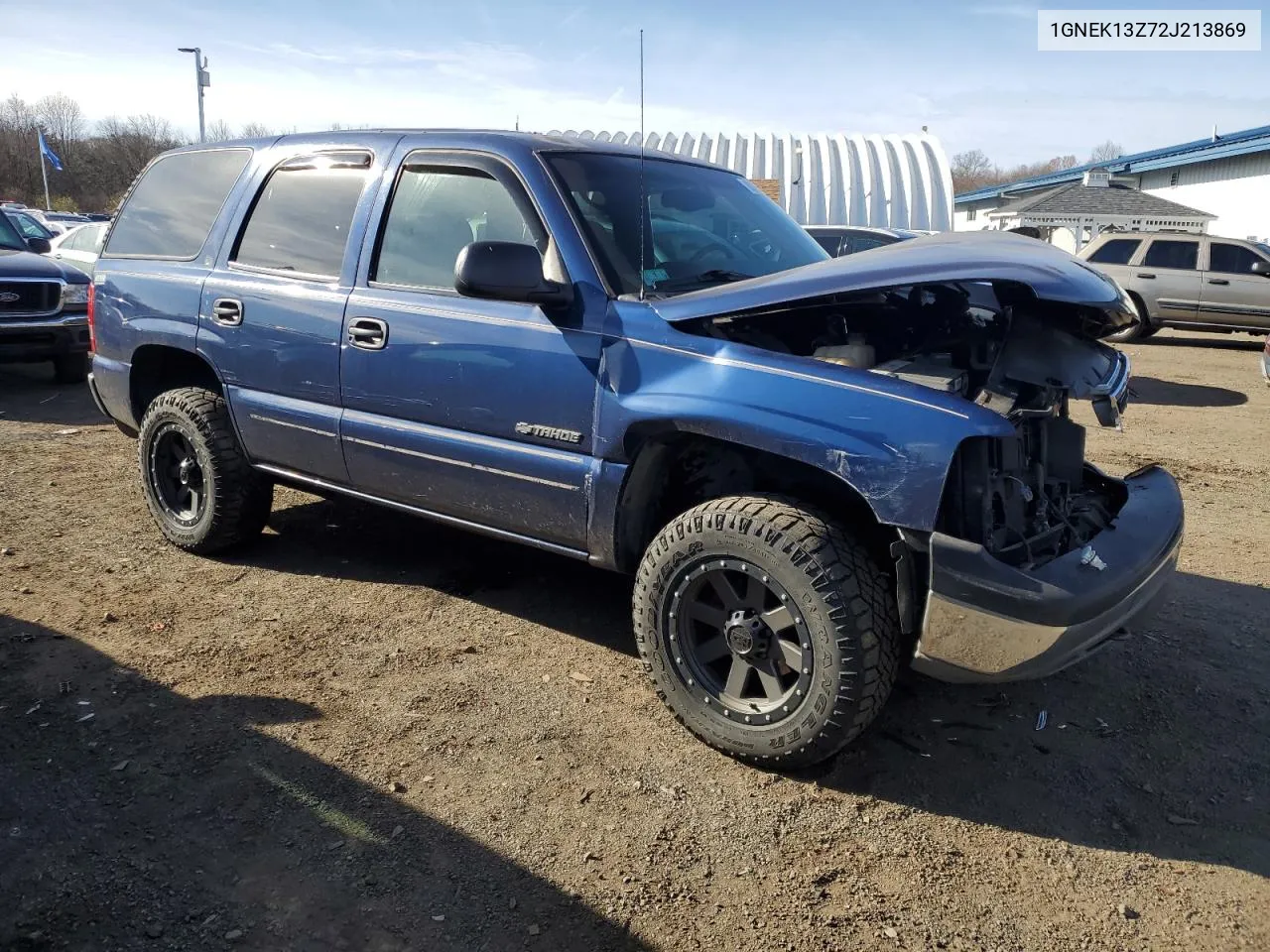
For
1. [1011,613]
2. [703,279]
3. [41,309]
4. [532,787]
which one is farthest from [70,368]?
[1011,613]

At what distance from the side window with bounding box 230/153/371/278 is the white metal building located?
1716cm

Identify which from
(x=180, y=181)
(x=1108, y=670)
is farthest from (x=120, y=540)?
(x=1108, y=670)

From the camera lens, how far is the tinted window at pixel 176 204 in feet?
14.8

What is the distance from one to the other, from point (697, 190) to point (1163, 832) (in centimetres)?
291

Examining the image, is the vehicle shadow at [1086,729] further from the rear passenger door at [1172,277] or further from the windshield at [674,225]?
the rear passenger door at [1172,277]

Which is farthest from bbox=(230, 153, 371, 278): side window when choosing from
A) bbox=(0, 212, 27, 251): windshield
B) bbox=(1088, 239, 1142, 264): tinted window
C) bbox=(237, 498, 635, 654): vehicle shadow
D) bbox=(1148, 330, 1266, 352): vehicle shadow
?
bbox=(1088, 239, 1142, 264): tinted window

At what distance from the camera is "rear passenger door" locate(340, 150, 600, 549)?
3289 mm

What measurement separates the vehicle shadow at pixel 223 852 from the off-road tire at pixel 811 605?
816 mm

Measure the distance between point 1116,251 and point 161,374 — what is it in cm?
1515

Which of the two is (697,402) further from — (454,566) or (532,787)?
(454,566)

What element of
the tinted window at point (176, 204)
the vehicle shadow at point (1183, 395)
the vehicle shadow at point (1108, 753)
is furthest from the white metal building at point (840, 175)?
the vehicle shadow at point (1108, 753)

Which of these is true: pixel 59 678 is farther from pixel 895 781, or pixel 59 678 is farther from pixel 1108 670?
pixel 1108 670

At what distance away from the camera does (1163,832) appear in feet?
9.00

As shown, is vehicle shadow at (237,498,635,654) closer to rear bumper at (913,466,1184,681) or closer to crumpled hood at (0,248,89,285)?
rear bumper at (913,466,1184,681)
